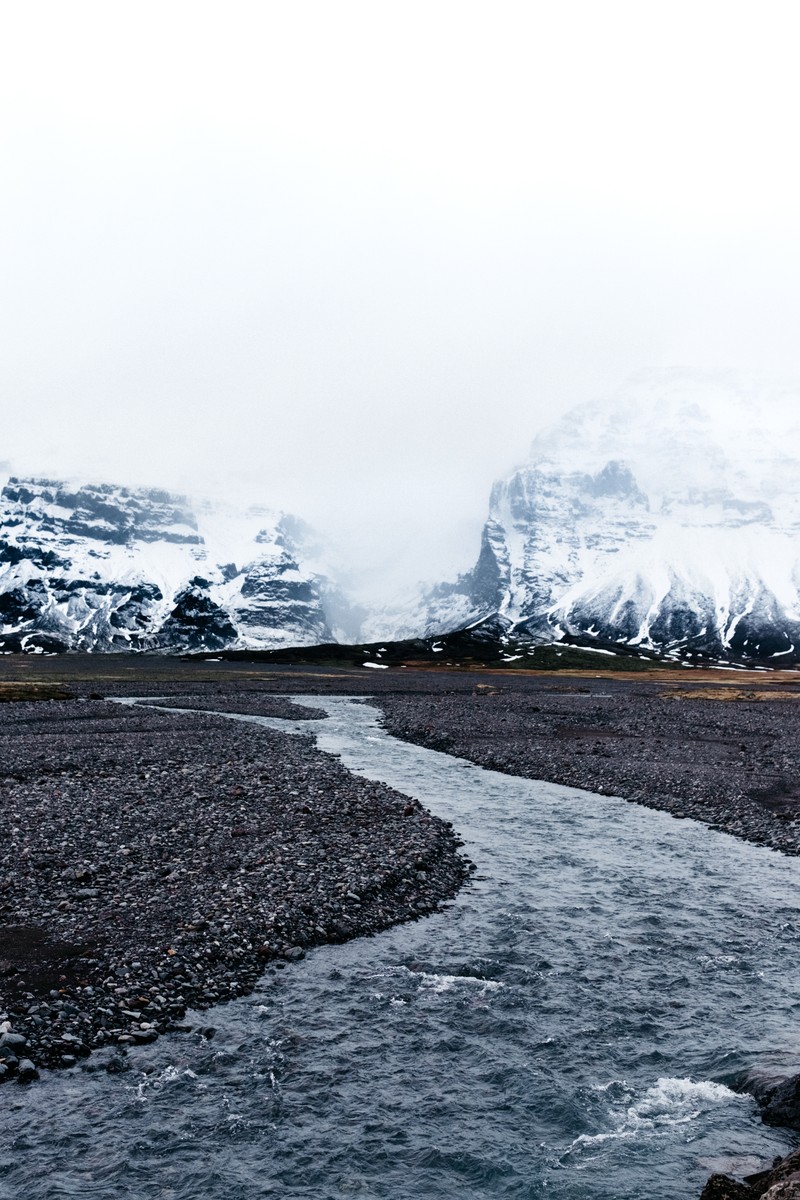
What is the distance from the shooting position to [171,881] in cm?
2398

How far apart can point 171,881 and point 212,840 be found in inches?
188

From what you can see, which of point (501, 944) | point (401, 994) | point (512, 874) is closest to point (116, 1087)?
point (401, 994)

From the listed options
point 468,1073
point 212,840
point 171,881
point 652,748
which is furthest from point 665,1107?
point 652,748

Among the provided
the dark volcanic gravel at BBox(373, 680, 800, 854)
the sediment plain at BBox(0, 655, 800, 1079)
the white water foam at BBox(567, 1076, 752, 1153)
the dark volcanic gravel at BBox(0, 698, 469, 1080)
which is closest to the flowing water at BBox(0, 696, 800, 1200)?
the white water foam at BBox(567, 1076, 752, 1153)

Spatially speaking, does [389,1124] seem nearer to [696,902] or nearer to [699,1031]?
[699,1031]

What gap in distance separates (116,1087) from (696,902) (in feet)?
56.2

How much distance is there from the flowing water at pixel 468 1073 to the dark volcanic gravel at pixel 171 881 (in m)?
1.04

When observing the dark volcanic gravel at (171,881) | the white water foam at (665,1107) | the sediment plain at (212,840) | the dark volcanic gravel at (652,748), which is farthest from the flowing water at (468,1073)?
the dark volcanic gravel at (652,748)

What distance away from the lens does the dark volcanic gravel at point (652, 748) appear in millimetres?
39281

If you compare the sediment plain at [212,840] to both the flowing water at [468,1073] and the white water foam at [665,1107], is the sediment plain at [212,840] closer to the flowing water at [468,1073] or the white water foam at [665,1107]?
the flowing water at [468,1073]

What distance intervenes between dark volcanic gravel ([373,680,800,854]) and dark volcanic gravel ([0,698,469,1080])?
13.4 m

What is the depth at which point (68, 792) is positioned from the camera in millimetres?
36188

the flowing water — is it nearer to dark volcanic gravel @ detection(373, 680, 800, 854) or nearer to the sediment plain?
the sediment plain

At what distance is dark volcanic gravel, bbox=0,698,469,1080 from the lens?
16.8 meters
